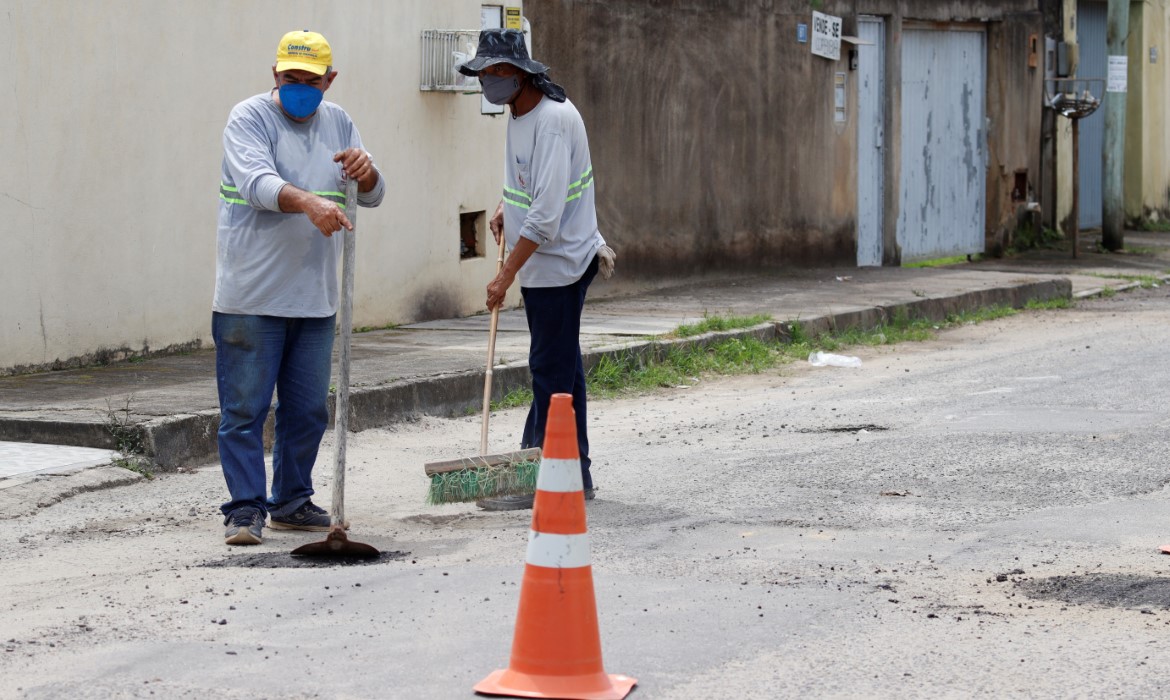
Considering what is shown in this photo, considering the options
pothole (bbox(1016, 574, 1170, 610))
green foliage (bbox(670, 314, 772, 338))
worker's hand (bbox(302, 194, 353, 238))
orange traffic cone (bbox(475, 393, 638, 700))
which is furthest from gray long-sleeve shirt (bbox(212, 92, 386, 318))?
green foliage (bbox(670, 314, 772, 338))

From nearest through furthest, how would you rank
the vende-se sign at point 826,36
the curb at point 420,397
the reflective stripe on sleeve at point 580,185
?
1. the reflective stripe on sleeve at point 580,185
2. the curb at point 420,397
3. the vende-se sign at point 826,36

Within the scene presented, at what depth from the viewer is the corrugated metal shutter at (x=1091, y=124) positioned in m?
20.5

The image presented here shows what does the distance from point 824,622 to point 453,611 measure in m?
1.05

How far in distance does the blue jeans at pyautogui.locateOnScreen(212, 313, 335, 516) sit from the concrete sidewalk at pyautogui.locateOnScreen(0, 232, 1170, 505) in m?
1.13

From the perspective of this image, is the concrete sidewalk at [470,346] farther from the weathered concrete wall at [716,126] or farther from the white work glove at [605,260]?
the white work glove at [605,260]

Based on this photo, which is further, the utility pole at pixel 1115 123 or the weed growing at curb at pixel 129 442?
the utility pole at pixel 1115 123

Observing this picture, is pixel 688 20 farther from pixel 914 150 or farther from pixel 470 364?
pixel 470 364

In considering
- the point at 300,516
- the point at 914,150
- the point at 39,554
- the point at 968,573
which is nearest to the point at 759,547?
the point at 968,573

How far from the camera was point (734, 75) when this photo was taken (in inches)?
568

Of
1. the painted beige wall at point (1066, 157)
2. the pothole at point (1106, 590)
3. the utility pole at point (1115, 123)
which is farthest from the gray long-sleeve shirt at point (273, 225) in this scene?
the painted beige wall at point (1066, 157)

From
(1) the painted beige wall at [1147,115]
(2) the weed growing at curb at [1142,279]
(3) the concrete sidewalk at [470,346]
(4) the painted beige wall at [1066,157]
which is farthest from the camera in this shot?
(1) the painted beige wall at [1147,115]

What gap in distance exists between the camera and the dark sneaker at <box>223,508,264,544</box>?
582 cm

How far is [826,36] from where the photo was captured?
15.3m

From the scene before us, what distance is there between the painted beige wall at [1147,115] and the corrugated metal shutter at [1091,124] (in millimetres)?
673
